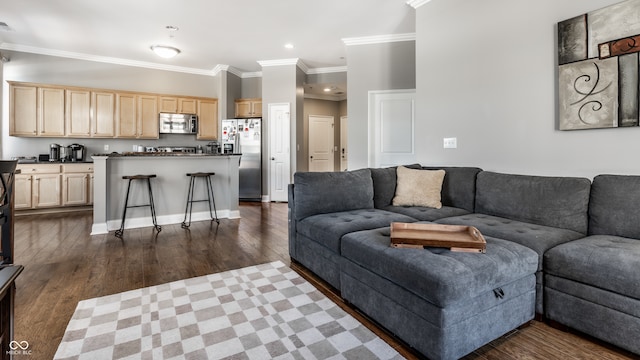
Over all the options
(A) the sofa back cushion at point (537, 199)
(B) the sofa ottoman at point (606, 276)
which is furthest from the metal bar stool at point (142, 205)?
(B) the sofa ottoman at point (606, 276)

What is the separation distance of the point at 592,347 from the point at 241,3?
15.6 feet

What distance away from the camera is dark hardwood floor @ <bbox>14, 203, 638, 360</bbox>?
169 cm

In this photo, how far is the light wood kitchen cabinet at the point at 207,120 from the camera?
23.2 feet

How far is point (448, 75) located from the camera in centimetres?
362

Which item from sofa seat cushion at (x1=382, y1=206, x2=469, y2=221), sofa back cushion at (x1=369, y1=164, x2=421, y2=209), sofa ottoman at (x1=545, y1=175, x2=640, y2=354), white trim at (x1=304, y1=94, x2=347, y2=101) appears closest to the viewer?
sofa ottoman at (x1=545, y1=175, x2=640, y2=354)

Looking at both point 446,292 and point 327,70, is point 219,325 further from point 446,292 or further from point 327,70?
point 327,70

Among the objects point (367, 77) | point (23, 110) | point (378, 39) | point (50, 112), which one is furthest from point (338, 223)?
point (23, 110)

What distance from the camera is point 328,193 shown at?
2.85 m

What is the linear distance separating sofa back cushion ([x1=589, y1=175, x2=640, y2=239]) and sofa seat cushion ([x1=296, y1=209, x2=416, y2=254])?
122cm

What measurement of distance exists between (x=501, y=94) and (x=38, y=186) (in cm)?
692

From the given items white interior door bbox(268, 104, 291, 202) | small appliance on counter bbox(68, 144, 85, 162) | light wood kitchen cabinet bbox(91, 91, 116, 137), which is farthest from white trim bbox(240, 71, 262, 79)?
small appliance on counter bbox(68, 144, 85, 162)

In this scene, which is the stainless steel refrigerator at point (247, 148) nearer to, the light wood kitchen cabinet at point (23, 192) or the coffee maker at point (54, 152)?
the coffee maker at point (54, 152)

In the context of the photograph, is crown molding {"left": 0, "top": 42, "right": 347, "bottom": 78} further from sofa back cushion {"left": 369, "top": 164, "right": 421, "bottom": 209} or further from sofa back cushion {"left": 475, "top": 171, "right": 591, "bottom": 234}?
sofa back cushion {"left": 475, "top": 171, "right": 591, "bottom": 234}

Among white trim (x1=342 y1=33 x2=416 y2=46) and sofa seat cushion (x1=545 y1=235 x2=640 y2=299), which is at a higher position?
white trim (x1=342 y1=33 x2=416 y2=46)
